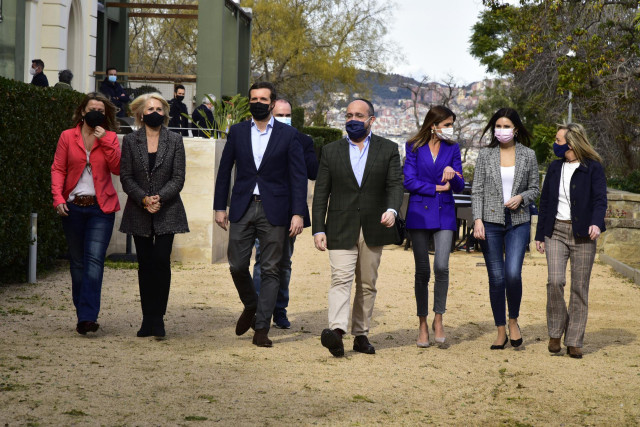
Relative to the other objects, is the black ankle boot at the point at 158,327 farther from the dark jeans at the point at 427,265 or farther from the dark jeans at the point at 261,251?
the dark jeans at the point at 427,265

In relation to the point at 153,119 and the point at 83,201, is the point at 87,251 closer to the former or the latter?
the point at 83,201

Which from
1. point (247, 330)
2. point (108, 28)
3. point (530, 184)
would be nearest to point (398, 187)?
point (530, 184)

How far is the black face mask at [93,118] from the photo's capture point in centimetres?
825

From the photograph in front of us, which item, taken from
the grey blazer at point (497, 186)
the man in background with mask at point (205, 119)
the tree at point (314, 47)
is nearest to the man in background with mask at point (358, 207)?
the grey blazer at point (497, 186)

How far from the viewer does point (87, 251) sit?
813 cm

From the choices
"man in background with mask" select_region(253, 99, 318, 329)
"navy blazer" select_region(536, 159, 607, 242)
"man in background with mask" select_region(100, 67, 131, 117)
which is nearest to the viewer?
"navy blazer" select_region(536, 159, 607, 242)

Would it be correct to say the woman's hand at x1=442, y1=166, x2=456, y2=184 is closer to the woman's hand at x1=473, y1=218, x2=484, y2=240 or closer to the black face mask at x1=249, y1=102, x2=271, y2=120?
the woman's hand at x1=473, y1=218, x2=484, y2=240

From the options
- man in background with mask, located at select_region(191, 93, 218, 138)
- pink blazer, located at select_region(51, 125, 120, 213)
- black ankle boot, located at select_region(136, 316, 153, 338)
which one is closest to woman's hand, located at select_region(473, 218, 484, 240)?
black ankle boot, located at select_region(136, 316, 153, 338)

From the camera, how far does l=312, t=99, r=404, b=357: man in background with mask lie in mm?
7672

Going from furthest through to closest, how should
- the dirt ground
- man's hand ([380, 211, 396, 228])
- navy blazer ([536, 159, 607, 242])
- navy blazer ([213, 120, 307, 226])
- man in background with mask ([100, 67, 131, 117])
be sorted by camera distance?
man in background with mask ([100, 67, 131, 117])
navy blazer ([536, 159, 607, 242])
navy blazer ([213, 120, 307, 226])
man's hand ([380, 211, 396, 228])
the dirt ground

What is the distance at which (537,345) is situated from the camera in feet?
28.3

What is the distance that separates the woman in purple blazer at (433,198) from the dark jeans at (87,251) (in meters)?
2.50

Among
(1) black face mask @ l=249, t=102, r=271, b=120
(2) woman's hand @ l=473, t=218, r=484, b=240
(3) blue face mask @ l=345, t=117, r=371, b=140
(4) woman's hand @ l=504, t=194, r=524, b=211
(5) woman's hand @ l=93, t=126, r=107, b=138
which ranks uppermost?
(1) black face mask @ l=249, t=102, r=271, b=120

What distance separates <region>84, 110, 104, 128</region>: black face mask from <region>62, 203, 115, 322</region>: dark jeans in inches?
26.9
